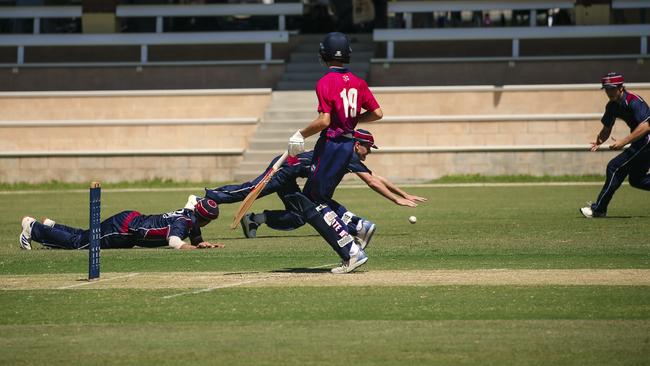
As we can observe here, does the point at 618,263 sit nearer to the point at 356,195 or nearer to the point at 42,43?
the point at 356,195

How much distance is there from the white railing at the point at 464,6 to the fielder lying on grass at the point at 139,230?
2425cm

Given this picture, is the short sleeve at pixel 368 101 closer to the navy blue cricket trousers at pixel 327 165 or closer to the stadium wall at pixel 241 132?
the navy blue cricket trousers at pixel 327 165

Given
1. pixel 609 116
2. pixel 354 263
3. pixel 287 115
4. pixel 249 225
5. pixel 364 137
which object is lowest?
pixel 249 225

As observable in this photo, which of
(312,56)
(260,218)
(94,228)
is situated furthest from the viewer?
(312,56)

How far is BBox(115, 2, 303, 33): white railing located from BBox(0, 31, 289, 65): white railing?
0.72m

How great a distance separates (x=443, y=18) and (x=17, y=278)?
27.9 m

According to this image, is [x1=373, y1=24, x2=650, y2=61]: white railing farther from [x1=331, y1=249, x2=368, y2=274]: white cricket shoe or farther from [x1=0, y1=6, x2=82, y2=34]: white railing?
[x1=331, y1=249, x2=368, y2=274]: white cricket shoe

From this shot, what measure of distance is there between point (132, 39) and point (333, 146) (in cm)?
2882

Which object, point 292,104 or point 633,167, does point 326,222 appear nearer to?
point 633,167

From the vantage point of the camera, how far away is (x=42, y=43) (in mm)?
40562

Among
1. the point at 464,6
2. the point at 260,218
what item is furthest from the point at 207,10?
the point at 260,218

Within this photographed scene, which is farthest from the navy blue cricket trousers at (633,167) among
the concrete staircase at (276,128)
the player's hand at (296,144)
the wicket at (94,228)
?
the concrete staircase at (276,128)

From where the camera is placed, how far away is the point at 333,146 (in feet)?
40.6

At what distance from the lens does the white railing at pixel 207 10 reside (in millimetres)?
40062
